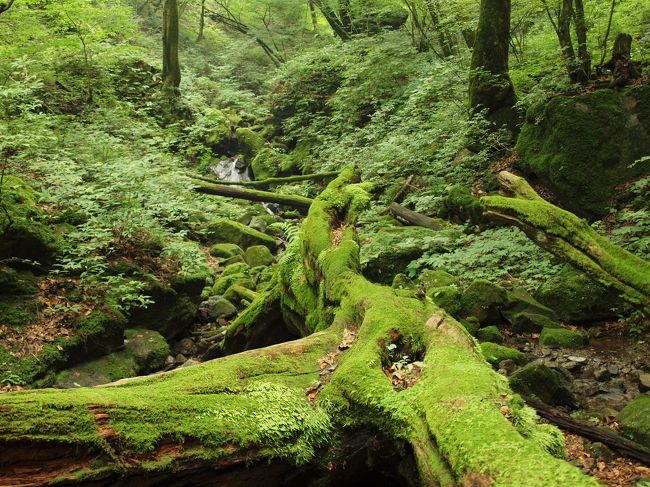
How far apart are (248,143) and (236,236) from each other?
8678mm

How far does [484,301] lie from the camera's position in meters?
7.36

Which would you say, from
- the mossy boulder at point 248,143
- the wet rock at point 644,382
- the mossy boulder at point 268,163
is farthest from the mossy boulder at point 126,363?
the mossy boulder at point 248,143

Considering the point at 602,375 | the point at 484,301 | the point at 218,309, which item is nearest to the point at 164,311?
the point at 218,309

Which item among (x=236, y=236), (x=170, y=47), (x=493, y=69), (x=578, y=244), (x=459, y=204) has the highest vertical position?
(x=170, y=47)

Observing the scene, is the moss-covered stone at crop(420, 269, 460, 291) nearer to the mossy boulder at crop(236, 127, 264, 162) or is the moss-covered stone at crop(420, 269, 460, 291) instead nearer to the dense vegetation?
the dense vegetation

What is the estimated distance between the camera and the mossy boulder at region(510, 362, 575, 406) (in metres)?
5.15

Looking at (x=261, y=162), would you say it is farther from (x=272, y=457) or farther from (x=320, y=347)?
(x=272, y=457)

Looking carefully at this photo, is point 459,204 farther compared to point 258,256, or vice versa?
point 258,256

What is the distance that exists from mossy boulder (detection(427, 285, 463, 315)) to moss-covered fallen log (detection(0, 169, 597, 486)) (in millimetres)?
3094

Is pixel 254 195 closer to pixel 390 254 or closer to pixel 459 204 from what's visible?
pixel 459 204

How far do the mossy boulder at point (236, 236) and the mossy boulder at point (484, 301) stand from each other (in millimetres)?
7838

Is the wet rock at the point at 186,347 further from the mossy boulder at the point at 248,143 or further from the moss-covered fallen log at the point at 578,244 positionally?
the mossy boulder at the point at 248,143

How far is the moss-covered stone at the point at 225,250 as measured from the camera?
13.4m

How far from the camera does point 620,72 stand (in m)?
9.70
